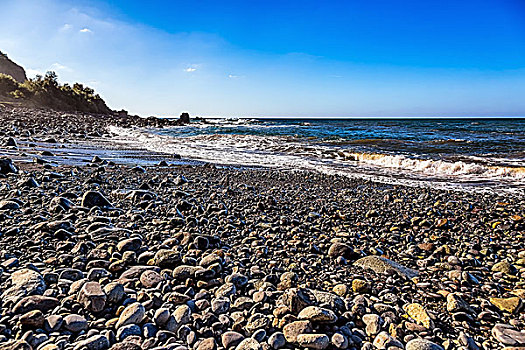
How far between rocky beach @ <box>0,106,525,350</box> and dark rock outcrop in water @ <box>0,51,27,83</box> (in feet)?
257

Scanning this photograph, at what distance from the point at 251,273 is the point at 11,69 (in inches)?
3329

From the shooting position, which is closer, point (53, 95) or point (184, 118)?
point (53, 95)

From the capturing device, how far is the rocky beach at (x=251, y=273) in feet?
5.19

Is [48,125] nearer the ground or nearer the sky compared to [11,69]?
nearer the ground

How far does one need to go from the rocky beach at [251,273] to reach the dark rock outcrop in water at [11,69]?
257 feet

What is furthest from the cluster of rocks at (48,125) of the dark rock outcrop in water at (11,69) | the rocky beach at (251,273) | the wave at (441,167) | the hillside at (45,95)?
the dark rock outcrop in water at (11,69)

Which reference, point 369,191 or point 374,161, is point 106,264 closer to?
point 369,191

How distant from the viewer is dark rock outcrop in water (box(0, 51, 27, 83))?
62000mm

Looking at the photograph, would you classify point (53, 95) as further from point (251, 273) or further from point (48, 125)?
point (251, 273)

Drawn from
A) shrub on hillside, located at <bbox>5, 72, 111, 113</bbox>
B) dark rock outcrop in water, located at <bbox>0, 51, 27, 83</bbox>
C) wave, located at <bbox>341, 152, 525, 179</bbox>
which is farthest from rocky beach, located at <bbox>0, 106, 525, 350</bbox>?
dark rock outcrop in water, located at <bbox>0, 51, 27, 83</bbox>

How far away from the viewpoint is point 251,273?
7.57ft

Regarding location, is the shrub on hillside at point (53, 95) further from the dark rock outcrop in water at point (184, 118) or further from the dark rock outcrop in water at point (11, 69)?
the dark rock outcrop in water at point (11, 69)

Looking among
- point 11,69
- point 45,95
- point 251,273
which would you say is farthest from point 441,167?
point 11,69

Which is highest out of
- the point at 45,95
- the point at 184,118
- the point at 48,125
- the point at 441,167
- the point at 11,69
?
the point at 11,69
